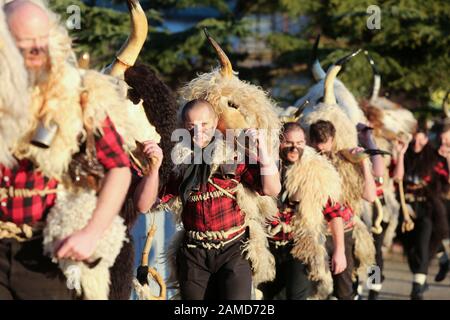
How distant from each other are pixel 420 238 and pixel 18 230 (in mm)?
8271

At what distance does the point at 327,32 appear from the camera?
18.7 m

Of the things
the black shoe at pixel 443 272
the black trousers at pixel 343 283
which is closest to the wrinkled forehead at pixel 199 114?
the black trousers at pixel 343 283

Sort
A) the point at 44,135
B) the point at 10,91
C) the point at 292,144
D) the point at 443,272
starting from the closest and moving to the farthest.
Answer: the point at 10,91
the point at 44,135
the point at 292,144
the point at 443,272

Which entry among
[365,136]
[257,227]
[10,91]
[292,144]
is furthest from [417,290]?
[10,91]

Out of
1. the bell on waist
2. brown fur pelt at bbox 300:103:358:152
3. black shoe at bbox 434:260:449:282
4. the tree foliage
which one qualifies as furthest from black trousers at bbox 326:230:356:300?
the tree foliage

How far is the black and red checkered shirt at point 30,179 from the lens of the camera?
14.5 feet

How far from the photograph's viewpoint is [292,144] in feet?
25.6

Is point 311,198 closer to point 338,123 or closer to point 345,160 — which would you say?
point 345,160

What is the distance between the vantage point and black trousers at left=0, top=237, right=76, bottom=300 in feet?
14.6

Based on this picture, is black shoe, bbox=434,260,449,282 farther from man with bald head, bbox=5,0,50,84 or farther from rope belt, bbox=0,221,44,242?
man with bald head, bbox=5,0,50,84

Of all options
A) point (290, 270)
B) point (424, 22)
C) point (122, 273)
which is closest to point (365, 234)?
point (290, 270)

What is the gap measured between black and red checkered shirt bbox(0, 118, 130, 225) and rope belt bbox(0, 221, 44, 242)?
0.02 m

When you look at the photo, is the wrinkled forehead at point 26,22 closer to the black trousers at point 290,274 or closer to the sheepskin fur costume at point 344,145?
the black trousers at point 290,274
